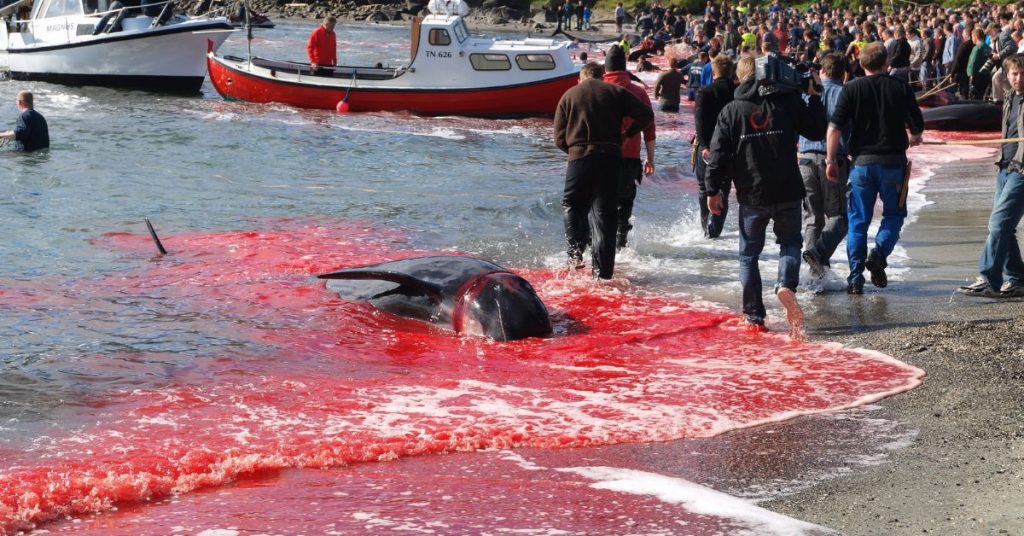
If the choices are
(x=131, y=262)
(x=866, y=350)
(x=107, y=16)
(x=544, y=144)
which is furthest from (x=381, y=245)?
(x=107, y=16)

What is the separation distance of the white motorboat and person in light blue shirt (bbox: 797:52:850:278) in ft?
81.0

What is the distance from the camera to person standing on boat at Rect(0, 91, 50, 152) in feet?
64.3

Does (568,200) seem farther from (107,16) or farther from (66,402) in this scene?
(107,16)

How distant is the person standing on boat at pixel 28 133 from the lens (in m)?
19.6

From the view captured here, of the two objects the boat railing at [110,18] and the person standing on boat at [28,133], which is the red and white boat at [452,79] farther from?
the person standing on boat at [28,133]

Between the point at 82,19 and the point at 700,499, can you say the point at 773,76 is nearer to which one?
the point at 700,499

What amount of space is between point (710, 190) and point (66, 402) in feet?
14.2

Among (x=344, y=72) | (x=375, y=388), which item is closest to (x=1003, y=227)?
(x=375, y=388)

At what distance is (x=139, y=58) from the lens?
30969mm

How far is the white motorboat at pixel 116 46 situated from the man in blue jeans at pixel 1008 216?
25908 millimetres

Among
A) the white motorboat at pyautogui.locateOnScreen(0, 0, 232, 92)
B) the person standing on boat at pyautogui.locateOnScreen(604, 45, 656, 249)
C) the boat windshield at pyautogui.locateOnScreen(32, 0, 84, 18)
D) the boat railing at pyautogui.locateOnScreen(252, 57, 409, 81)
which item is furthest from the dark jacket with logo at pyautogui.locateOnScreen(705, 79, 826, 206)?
the boat windshield at pyautogui.locateOnScreen(32, 0, 84, 18)

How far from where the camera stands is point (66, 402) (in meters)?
7.04

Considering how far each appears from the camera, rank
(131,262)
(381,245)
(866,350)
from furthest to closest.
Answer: (381,245)
(131,262)
(866,350)

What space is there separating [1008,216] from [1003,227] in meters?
0.09
